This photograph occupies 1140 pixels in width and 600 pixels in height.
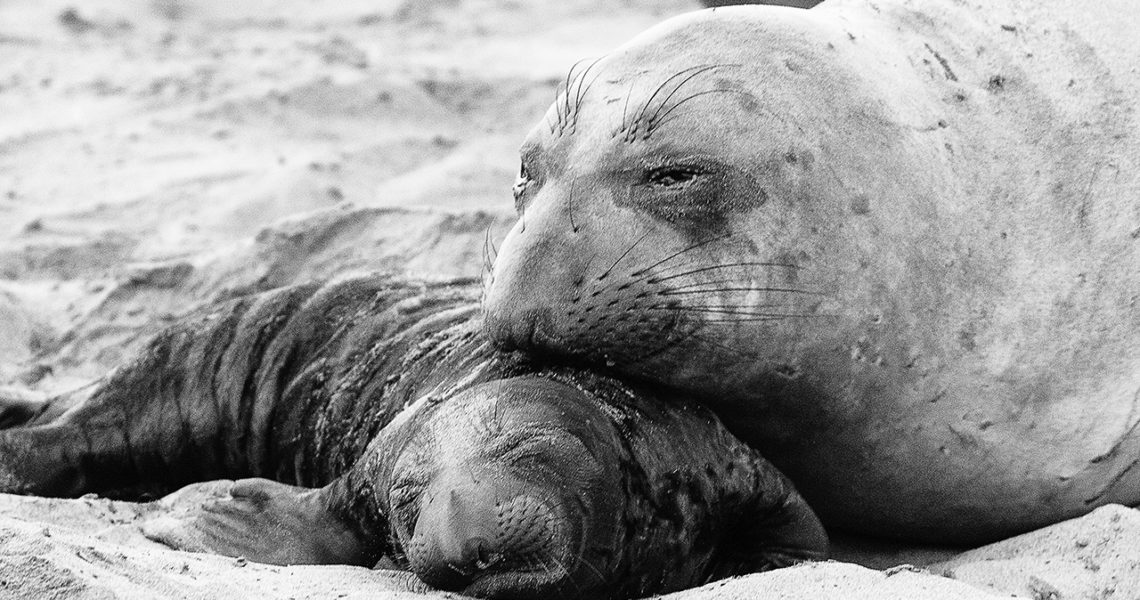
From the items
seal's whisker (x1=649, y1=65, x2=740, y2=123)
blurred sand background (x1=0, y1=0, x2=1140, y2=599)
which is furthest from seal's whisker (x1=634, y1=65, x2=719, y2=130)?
blurred sand background (x1=0, y1=0, x2=1140, y2=599)

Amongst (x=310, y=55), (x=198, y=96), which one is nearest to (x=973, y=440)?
(x=198, y=96)

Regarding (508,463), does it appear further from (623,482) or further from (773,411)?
(773,411)

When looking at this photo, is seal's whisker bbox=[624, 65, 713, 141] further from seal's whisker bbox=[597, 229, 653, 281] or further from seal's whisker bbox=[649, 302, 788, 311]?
seal's whisker bbox=[649, 302, 788, 311]

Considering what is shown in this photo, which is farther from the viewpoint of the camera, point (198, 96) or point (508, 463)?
point (198, 96)

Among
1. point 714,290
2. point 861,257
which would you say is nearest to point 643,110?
point 714,290

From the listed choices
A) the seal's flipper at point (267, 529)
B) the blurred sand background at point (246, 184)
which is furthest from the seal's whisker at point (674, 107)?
the seal's flipper at point (267, 529)

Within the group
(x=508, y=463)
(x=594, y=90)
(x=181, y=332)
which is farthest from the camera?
(x=181, y=332)

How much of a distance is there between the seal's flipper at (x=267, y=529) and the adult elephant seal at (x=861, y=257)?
0.55 m

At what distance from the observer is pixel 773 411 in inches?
150

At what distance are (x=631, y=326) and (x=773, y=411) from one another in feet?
1.23

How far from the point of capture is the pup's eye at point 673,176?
375 centimetres

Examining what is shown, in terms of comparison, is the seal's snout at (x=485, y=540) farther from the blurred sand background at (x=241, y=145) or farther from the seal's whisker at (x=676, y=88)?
the blurred sand background at (x=241, y=145)

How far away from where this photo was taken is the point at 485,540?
3346mm

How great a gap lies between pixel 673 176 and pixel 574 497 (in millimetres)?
769
